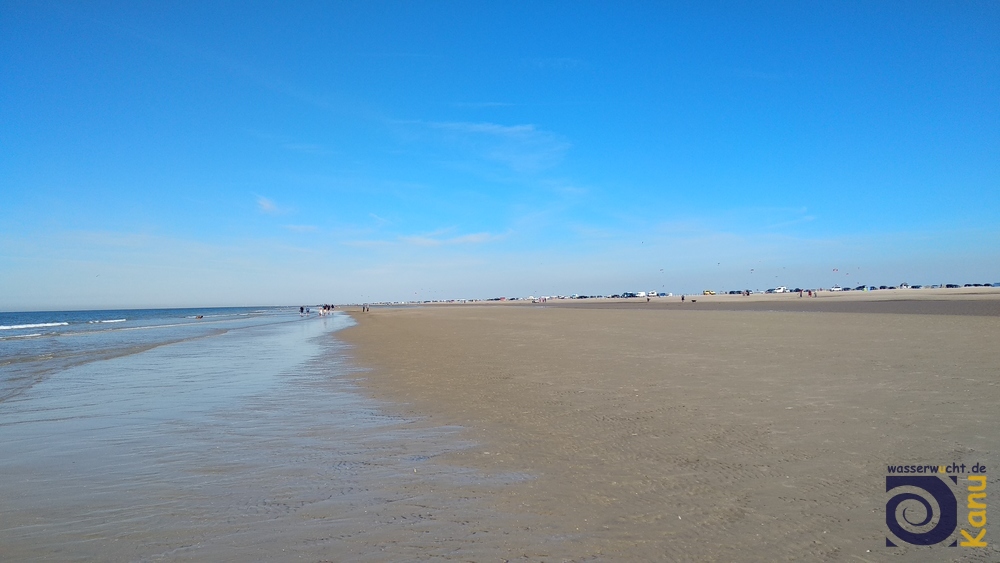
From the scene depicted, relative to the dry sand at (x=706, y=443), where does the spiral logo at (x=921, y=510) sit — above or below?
below

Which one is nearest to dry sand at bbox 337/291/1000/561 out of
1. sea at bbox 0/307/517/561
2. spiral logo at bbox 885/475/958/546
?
spiral logo at bbox 885/475/958/546

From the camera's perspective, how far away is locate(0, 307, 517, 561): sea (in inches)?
179

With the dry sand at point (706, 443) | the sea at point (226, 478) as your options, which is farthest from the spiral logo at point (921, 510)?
the sea at point (226, 478)

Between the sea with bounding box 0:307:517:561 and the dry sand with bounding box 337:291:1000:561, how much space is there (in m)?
0.53

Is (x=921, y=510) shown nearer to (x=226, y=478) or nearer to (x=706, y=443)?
(x=706, y=443)

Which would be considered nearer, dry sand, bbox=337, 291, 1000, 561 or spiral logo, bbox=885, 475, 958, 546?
dry sand, bbox=337, 291, 1000, 561

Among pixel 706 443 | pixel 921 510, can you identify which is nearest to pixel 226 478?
pixel 706 443

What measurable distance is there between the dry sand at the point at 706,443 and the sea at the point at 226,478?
1.73 ft

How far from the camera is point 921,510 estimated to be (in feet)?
16.3

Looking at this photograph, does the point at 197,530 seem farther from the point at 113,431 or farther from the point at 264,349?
the point at 264,349

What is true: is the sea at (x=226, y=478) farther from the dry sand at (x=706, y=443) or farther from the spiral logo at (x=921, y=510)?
the spiral logo at (x=921, y=510)

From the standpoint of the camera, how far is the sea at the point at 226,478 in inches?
179

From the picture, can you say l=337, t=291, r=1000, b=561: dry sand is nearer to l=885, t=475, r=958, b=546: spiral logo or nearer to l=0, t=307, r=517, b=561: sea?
l=885, t=475, r=958, b=546: spiral logo


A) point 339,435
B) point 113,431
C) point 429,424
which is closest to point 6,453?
point 113,431
